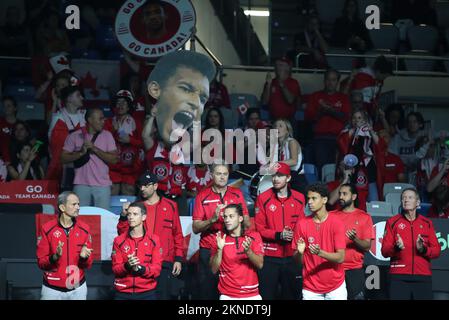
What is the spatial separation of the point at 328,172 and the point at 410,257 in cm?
263

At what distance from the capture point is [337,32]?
17.8 meters

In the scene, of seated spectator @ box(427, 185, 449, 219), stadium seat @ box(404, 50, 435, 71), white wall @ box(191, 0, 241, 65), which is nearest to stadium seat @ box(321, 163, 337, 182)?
seated spectator @ box(427, 185, 449, 219)

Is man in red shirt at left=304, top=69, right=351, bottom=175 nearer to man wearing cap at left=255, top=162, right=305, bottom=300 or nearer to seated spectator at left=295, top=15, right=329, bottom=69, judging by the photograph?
seated spectator at left=295, top=15, right=329, bottom=69

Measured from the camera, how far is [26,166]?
13.7 meters

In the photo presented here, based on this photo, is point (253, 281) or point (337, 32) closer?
point (253, 281)

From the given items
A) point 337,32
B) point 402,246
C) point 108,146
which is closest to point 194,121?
point 108,146

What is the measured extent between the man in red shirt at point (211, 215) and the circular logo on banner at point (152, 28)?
8.23ft

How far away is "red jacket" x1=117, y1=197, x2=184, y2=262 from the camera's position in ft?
39.0

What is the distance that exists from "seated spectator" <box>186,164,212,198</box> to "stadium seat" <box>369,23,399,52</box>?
6.09 metres

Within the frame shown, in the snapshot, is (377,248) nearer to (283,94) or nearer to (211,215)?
(211,215)

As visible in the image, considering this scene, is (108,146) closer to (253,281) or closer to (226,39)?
(253,281)

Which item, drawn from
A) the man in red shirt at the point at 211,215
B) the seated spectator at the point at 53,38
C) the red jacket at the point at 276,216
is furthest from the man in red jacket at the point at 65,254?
the seated spectator at the point at 53,38

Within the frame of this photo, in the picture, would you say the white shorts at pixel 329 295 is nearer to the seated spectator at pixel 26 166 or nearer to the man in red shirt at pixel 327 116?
the man in red shirt at pixel 327 116

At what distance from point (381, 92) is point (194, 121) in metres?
4.08
